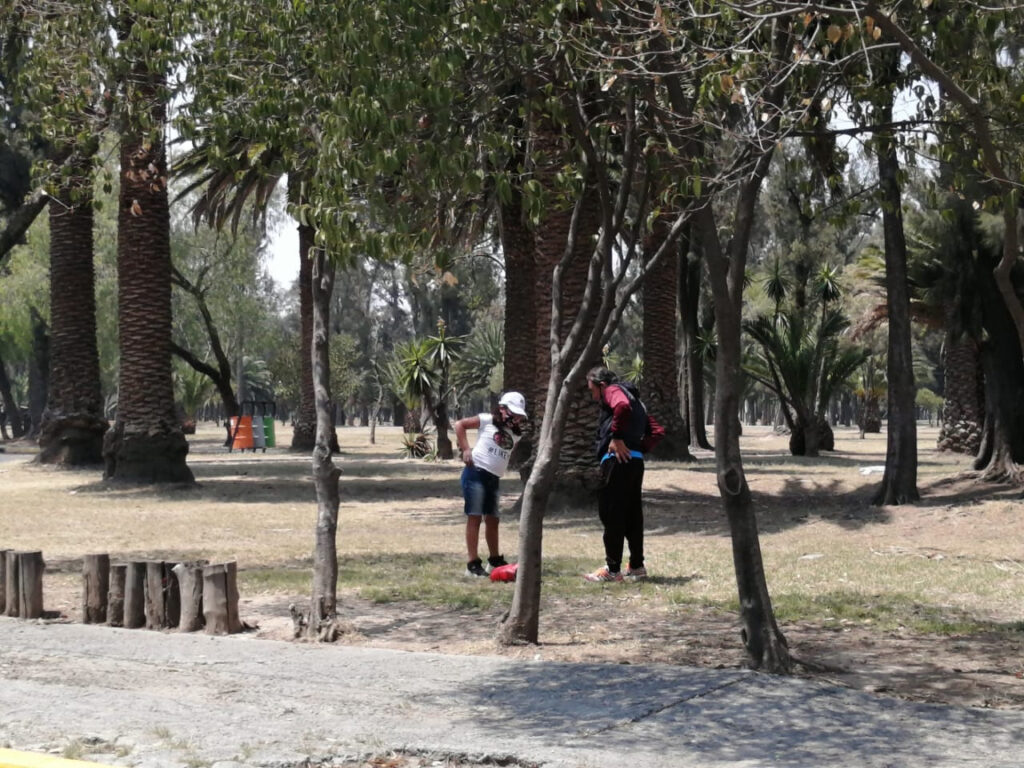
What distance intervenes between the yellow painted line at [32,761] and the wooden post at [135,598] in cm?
352

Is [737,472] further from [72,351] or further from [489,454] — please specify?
[72,351]

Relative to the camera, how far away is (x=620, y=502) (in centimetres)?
1108

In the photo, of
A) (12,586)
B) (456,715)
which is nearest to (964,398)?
(12,586)

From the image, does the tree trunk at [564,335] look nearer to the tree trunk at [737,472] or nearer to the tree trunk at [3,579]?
the tree trunk at [3,579]

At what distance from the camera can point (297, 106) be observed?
9789 mm

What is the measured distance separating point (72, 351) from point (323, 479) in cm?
1906

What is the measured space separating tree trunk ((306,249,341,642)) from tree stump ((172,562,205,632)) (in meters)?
0.75

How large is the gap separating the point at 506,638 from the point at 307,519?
34.3 feet

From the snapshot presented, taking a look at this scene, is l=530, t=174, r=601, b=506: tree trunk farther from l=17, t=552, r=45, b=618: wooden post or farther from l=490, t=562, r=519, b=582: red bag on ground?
l=17, t=552, r=45, b=618: wooden post

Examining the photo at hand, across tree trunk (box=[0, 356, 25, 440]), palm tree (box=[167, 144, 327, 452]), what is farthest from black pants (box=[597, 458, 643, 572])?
tree trunk (box=[0, 356, 25, 440])

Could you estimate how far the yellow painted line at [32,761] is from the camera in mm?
5723

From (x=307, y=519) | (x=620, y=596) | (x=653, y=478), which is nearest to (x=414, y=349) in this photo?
(x=653, y=478)

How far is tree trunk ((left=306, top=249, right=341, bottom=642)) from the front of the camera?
9.14m

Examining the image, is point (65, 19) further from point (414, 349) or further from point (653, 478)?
point (414, 349)
